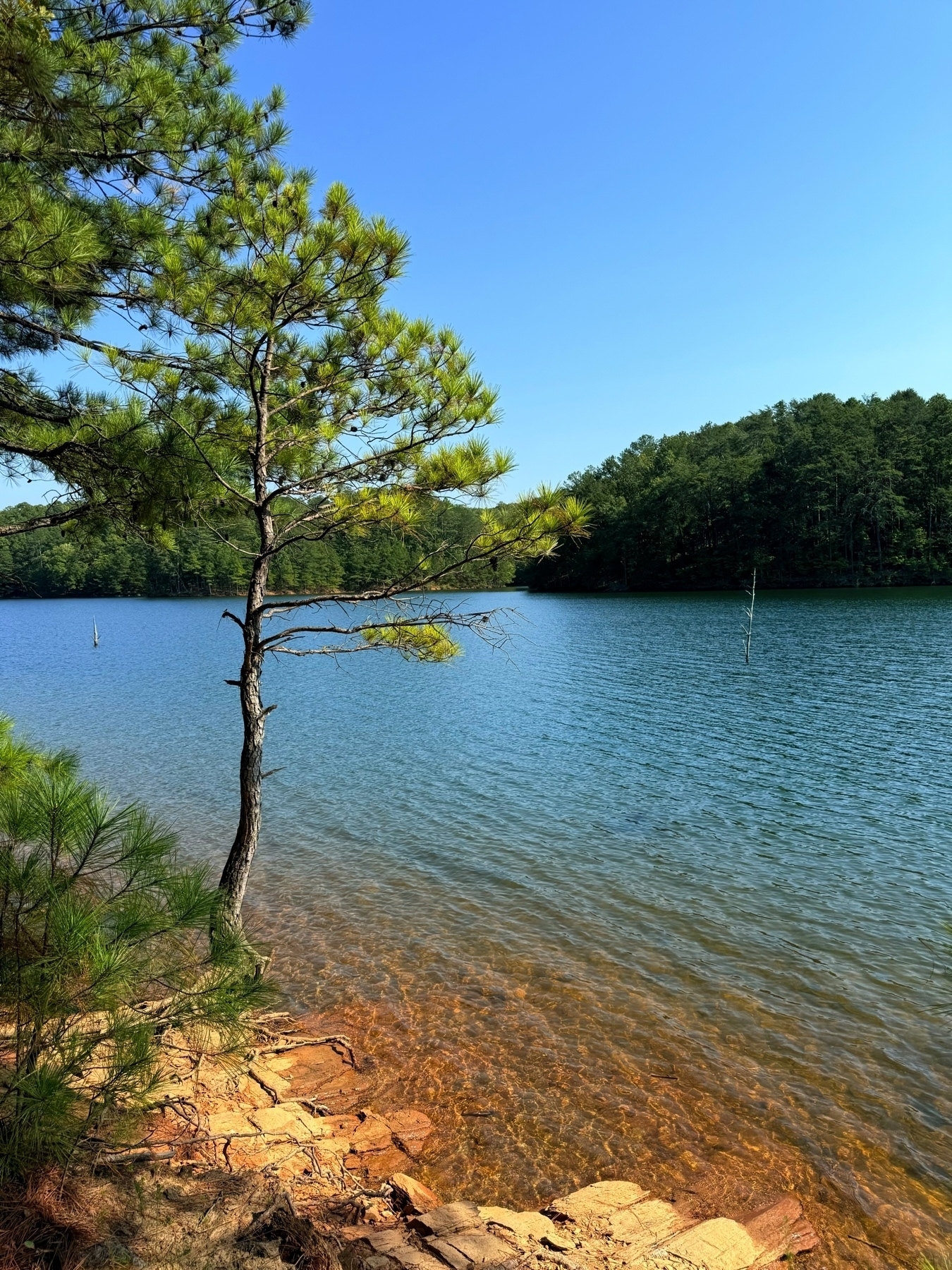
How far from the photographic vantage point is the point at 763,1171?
15.6ft

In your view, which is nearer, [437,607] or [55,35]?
[55,35]

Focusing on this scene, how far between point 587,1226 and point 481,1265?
3.61 feet

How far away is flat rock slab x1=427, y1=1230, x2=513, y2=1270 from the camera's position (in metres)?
3.13

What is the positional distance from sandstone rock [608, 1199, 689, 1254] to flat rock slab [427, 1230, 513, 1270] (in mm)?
842

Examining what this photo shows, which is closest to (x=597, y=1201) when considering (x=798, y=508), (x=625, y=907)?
(x=625, y=907)

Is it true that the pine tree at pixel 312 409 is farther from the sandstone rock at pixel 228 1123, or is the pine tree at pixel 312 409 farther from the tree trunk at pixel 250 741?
the sandstone rock at pixel 228 1123

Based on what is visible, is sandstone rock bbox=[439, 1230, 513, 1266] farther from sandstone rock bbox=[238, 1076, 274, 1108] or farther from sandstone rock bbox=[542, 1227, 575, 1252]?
sandstone rock bbox=[238, 1076, 274, 1108]

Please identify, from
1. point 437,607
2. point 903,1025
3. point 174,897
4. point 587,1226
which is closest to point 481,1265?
point 587,1226

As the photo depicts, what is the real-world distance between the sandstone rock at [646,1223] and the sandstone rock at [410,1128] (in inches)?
54.3

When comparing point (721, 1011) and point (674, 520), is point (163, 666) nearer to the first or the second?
point (721, 1011)

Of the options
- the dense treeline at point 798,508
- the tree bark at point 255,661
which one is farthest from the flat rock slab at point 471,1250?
the dense treeline at point 798,508

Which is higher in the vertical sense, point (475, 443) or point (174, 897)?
point (475, 443)

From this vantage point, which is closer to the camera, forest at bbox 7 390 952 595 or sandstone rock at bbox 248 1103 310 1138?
sandstone rock at bbox 248 1103 310 1138

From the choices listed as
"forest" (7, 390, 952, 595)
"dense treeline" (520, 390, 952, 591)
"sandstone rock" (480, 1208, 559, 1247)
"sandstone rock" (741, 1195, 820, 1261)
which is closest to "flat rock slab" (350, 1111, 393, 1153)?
"sandstone rock" (480, 1208, 559, 1247)
